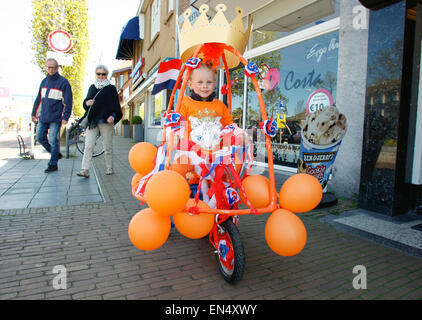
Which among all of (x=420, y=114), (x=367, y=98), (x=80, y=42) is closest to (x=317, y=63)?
(x=367, y=98)

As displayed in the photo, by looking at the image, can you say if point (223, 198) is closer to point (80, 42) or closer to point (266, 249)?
point (266, 249)

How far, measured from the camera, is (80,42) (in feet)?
43.7

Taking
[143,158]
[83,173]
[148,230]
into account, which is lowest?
[83,173]

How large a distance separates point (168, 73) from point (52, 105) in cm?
397

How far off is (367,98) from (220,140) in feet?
→ 9.09

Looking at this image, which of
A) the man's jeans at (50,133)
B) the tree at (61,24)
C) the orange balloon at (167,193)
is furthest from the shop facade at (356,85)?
the tree at (61,24)

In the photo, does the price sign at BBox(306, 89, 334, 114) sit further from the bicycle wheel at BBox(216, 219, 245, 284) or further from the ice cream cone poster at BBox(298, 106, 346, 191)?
the bicycle wheel at BBox(216, 219, 245, 284)

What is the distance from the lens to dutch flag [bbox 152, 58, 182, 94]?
2883 millimetres

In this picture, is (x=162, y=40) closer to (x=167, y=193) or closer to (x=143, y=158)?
(x=143, y=158)

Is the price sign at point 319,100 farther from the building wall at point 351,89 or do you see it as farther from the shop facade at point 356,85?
the building wall at point 351,89

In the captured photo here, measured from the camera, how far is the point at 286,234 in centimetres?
205

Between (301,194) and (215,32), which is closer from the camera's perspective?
(301,194)

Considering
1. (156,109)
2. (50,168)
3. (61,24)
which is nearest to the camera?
(50,168)

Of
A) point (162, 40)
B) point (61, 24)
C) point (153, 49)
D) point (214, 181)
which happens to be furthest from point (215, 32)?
point (153, 49)
